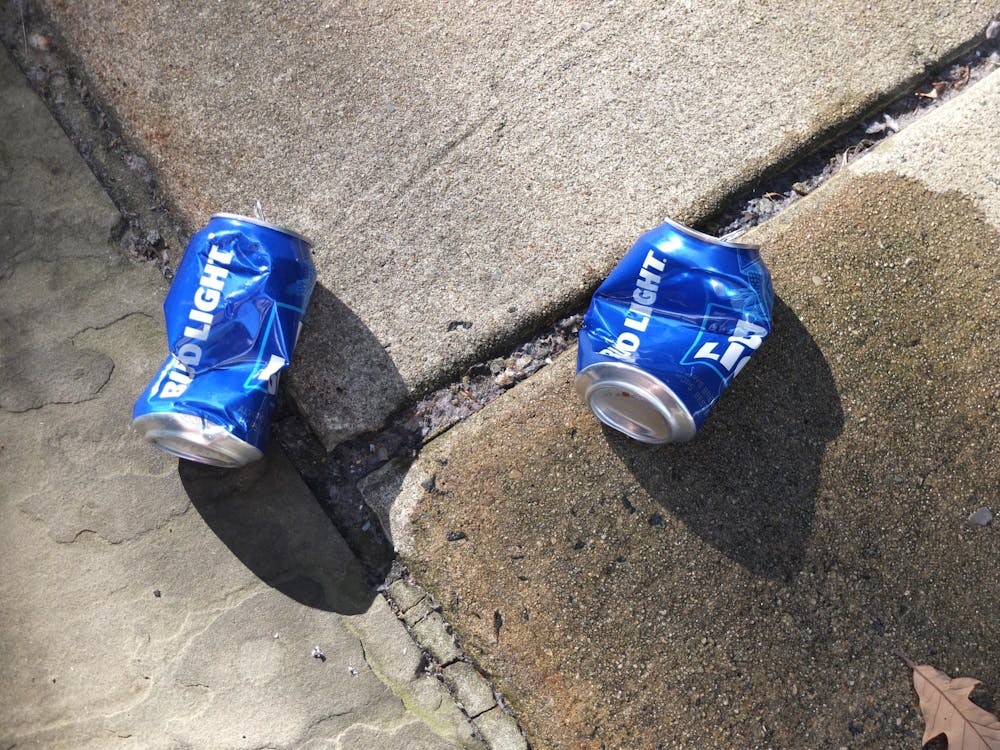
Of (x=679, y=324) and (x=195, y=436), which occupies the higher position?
(x=195, y=436)

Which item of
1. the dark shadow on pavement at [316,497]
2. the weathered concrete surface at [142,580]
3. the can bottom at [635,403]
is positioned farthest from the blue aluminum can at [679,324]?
the weathered concrete surface at [142,580]

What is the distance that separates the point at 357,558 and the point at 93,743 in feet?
2.55

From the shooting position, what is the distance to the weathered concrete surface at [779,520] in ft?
6.01

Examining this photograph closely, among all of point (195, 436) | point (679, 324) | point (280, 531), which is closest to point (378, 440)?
point (280, 531)

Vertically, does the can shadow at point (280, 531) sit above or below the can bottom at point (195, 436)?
below

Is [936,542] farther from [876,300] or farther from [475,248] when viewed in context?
[475,248]

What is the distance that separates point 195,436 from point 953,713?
6.18ft

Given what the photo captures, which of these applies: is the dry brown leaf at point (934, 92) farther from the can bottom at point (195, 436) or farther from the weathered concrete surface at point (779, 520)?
the can bottom at point (195, 436)

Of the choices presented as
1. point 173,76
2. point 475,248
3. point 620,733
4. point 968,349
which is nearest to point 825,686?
point 620,733

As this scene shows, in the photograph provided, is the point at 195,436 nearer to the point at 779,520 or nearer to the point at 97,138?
the point at 97,138

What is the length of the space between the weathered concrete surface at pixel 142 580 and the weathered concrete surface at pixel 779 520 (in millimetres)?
267

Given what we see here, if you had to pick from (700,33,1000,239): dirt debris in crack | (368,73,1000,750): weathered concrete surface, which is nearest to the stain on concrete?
(368,73,1000,750): weathered concrete surface

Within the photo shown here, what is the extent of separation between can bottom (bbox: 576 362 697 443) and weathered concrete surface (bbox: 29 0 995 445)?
12.3 inches

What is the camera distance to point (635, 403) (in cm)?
179
